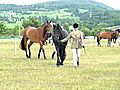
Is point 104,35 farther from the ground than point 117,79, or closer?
closer

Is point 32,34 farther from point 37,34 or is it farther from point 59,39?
point 59,39

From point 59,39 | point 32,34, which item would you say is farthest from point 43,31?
point 59,39

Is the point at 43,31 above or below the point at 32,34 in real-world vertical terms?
above

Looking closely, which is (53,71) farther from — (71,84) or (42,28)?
(42,28)

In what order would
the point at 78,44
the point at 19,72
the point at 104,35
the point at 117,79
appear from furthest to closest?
1. the point at 104,35
2. the point at 78,44
3. the point at 19,72
4. the point at 117,79

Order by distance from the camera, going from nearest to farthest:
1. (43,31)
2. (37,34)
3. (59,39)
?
(59,39) < (43,31) < (37,34)

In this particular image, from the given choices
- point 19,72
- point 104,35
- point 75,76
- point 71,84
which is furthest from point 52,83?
point 104,35

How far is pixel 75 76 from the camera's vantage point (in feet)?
47.6

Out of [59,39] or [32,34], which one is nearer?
[59,39]

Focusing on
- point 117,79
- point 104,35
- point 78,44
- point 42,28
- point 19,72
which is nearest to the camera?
point 117,79

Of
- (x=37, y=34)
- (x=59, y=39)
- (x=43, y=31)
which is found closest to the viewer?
(x=59, y=39)

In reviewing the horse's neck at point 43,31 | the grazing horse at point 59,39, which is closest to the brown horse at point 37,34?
the horse's neck at point 43,31

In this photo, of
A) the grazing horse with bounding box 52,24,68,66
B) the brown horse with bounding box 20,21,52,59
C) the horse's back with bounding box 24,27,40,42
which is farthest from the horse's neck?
the grazing horse with bounding box 52,24,68,66

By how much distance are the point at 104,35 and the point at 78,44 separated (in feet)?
94.1
